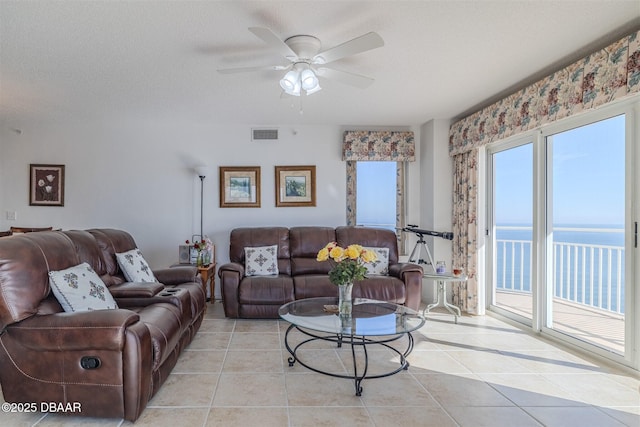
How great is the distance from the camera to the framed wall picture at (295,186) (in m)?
4.78

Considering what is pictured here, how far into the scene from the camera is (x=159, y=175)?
4711 mm

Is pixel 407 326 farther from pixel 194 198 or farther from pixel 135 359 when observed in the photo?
pixel 194 198

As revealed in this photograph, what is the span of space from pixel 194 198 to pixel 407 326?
141 inches

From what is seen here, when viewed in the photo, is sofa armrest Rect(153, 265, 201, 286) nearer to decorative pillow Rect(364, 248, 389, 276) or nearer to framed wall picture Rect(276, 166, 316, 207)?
framed wall picture Rect(276, 166, 316, 207)

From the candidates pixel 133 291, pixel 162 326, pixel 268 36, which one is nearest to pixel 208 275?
pixel 133 291

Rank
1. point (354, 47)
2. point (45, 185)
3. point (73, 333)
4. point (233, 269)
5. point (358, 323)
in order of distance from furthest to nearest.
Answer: point (45, 185) → point (233, 269) → point (358, 323) → point (354, 47) → point (73, 333)

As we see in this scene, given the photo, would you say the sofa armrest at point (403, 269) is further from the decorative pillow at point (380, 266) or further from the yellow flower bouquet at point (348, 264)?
the yellow flower bouquet at point (348, 264)

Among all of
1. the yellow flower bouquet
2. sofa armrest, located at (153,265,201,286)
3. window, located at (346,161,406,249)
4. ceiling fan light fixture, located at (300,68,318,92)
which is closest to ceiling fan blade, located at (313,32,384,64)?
ceiling fan light fixture, located at (300,68,318,92)

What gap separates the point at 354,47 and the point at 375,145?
272cm

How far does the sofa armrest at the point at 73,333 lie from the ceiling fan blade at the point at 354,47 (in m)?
2.07

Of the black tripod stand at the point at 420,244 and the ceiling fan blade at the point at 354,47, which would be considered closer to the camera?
the ceiling fan blade at the point at 354,47

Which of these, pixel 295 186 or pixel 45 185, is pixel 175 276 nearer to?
pixel 295 186

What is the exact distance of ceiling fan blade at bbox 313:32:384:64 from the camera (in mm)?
1943

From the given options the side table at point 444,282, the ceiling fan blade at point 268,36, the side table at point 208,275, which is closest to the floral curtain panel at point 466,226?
the side table at point 444,282
